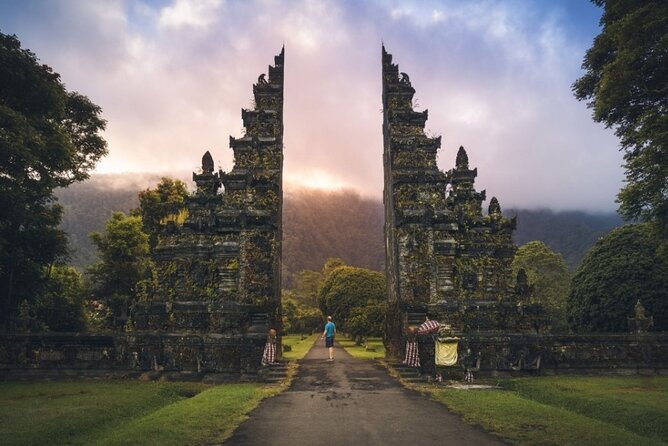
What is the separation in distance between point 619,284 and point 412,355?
19762 millimetres

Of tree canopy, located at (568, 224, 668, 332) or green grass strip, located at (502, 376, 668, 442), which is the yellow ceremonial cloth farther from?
tree canopy, located at (568, 224, 668, 332)

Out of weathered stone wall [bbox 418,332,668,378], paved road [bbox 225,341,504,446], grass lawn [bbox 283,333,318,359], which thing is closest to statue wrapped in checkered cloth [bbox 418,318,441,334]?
weathered stone wall [bbox 418,332,668,378]

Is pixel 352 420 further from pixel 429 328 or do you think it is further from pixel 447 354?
pixel 429 328

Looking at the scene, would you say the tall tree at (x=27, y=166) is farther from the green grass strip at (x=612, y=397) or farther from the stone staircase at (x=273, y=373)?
the green grass strip at (x=612, y=397)

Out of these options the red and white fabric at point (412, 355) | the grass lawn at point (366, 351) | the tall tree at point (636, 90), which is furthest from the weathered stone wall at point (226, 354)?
the grass lawn at point (366, 351)

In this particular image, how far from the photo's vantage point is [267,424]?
33.5 feet

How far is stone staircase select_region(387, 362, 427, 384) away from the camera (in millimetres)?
16812

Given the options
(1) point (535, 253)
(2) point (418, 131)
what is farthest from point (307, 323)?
(2) point (418, 131)

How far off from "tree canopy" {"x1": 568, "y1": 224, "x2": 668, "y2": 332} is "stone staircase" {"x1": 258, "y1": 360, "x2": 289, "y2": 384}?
23.5 m

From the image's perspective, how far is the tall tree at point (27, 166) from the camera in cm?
1858

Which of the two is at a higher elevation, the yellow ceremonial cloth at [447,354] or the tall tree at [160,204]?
the tall tree at [160,204]

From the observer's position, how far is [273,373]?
58.6 ft

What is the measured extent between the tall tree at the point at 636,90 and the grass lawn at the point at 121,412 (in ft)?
47.7

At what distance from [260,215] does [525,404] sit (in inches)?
619
